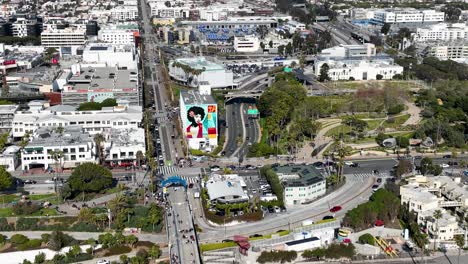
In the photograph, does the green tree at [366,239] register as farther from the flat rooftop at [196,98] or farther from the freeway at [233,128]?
the flat rooftop at [196,98]

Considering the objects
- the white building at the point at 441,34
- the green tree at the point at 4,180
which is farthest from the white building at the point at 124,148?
the white building at the point at 441,34

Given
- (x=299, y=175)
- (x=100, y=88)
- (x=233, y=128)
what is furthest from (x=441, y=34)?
(x=299, y=175)

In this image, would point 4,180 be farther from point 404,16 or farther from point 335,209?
point 404,16

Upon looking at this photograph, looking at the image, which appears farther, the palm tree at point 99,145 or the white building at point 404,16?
the white building at point 404,16

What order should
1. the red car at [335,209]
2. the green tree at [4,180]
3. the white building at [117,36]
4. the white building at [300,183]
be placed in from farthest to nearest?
the white building at [117,36], the green tree at [4,180], the white building at [300,183], the red car at [335,209]

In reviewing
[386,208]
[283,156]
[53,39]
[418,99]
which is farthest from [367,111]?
[53,39]
